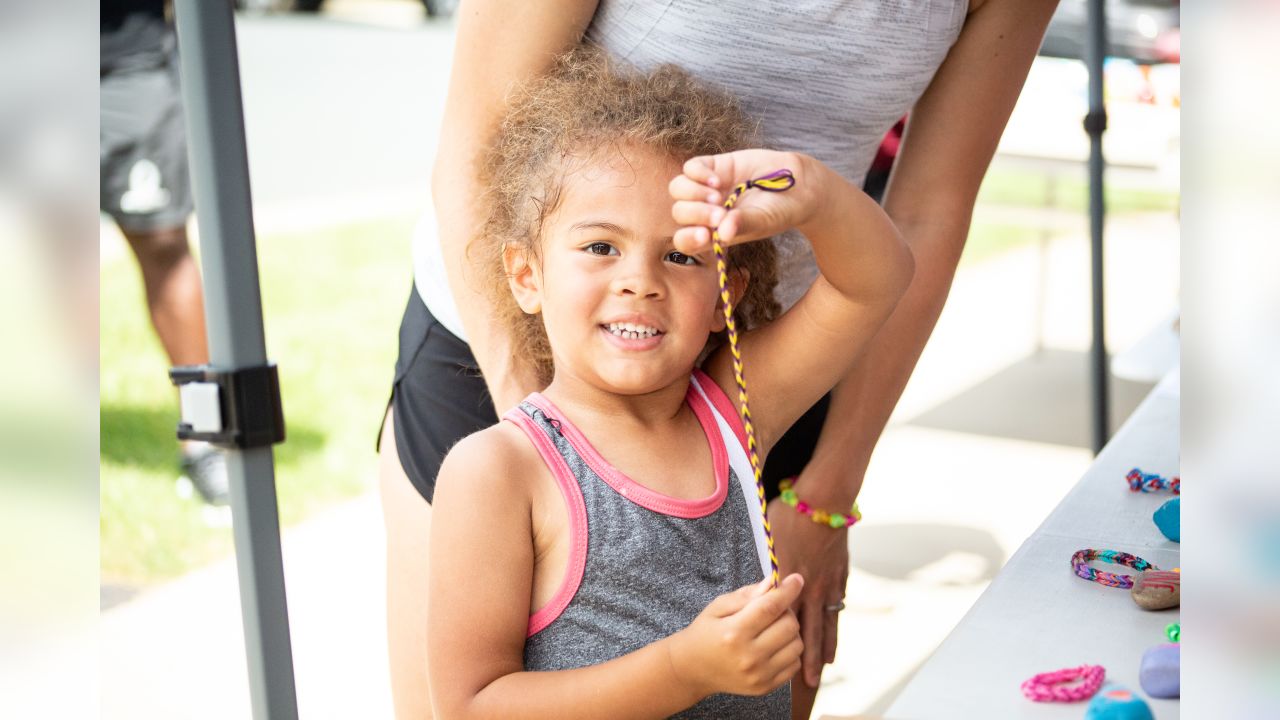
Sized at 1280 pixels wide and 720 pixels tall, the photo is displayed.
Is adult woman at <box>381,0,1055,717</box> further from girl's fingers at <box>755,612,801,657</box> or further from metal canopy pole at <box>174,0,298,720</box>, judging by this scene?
girl's fingers at <box>755,612,801,657</box>

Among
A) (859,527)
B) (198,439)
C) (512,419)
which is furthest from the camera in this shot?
(859,527)

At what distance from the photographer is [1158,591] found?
1115mm

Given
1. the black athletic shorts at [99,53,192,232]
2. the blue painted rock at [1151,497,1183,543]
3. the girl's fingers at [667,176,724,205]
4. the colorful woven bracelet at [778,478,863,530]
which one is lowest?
the blue painted rock at [1151,497,1183,543]

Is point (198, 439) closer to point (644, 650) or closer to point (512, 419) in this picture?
point (512, 419)

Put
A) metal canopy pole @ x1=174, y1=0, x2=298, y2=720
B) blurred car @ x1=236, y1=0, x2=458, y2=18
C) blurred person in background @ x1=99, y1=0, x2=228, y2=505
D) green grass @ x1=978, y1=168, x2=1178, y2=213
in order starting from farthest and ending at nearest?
1. blurred car @ x1=236, y1=0, x2=458, y2=18
2. green grass @ x1=978, y1=168, x2=1178, y2=213
3. blurred person in background @ x1=99, y1=0, x2=228, y2=505
4. metal canopy pole @ x1=174, y1=0, x2=298, y2=720

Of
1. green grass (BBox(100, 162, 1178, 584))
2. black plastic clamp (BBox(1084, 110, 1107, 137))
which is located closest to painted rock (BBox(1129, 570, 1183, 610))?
black plastic clamp (BBox(1084, 110, 1107, 137))

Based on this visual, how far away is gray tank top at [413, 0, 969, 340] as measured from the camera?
118cm

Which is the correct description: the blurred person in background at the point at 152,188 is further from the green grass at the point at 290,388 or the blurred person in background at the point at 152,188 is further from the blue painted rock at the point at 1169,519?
the blue painted rock at the point at 1169,519

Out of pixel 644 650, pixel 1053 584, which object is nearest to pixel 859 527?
pixel 1053 584

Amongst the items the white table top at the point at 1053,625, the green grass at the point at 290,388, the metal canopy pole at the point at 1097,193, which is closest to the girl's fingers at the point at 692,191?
the white table top at the point at 1053,625

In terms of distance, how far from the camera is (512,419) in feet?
3.71

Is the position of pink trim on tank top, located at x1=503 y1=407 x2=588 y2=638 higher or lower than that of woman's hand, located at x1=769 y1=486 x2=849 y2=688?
higher
